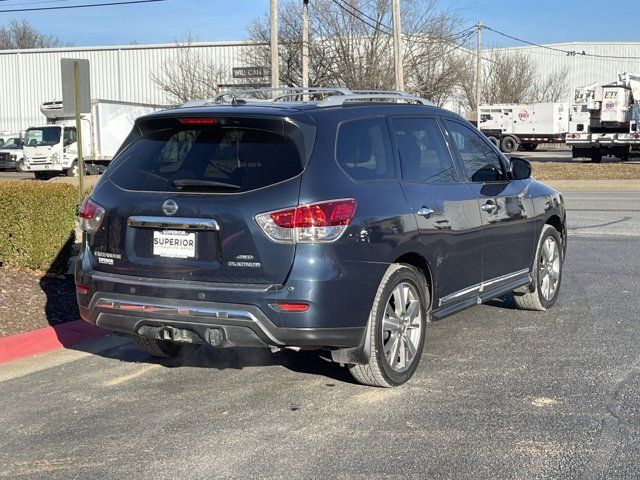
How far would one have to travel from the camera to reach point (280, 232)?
4.56 m

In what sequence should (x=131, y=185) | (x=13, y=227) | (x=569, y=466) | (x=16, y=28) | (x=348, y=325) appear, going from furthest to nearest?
(x=16, y=28) < (x=13, y=227) < (x=131, y=185) < (x=348, y=325) < (x=569, y=466)

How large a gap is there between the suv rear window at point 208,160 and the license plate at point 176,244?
29cm

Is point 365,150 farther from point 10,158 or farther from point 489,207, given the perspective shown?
point 10,158

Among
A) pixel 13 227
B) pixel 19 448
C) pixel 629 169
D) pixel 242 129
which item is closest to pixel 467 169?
pixel 242 129

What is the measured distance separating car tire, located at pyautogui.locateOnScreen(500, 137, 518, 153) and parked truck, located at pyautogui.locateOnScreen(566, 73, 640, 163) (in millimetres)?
11511

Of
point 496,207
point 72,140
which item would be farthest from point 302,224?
point 72,140

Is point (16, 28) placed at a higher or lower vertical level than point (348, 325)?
higher

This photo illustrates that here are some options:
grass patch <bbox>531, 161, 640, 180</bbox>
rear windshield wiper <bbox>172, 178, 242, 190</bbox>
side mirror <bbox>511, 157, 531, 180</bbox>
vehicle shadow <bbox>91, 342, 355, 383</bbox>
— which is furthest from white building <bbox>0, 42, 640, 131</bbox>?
rear windshield wiper <bbox>172, 178, 242, 190</bbox>

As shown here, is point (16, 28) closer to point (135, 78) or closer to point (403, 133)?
point (135, 78)

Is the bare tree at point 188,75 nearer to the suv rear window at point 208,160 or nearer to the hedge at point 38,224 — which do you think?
the hedge at point 38,224

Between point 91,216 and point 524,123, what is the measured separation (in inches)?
1809

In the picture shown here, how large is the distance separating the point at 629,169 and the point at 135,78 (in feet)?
112

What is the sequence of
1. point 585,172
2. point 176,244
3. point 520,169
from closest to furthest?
point 176,244
point 520,169
point 585,172

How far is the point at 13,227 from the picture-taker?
8.49 meters
